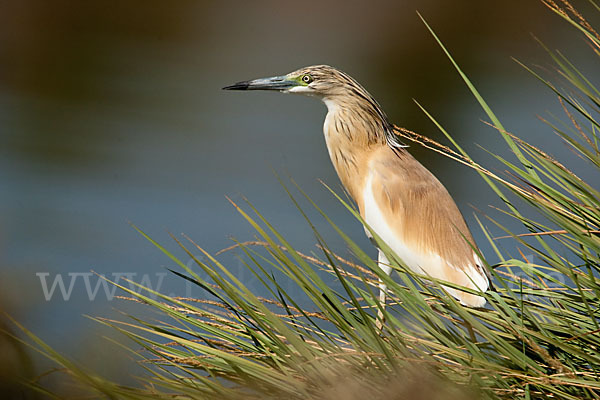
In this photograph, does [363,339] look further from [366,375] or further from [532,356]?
[532,356]

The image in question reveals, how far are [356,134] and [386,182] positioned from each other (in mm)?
130

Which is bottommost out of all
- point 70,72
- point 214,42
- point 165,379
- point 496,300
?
point 165,379

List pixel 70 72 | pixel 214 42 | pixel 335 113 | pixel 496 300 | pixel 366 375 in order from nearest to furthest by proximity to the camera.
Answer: pixel 366 375 < pixel 496 300 < pixel 335 113 < pixel 70 72 < pixel 214 42

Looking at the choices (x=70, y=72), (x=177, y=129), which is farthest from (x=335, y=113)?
(x=70, y=72)

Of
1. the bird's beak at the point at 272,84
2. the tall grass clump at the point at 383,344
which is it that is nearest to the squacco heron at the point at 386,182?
the bird's beak at the point at 272,84

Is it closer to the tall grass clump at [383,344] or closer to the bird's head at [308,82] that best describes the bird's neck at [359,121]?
the bird's head at [308,82]

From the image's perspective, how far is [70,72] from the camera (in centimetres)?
558

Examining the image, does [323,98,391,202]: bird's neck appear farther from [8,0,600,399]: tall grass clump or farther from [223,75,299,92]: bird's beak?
[8,0,600,399]: tall grass clump

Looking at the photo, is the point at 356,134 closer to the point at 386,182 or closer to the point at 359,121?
the point at 359,121

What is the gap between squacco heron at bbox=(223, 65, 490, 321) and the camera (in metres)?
1.27

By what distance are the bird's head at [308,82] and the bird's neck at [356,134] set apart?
0.11ft

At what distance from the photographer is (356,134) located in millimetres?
1348

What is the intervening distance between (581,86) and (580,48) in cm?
456

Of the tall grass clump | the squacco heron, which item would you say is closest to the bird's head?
the squacco heron
